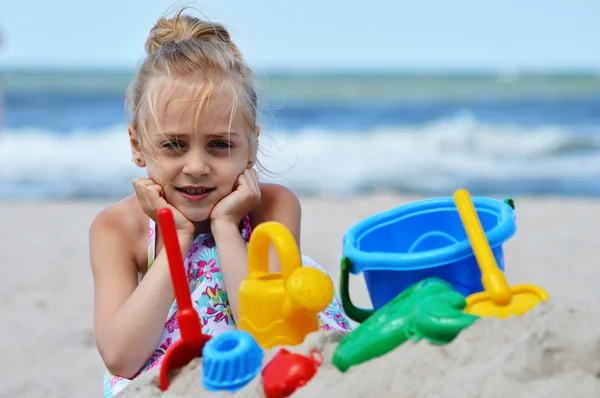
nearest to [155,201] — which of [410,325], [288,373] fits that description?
[288,373]

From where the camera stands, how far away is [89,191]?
302 inches

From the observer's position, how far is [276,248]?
1479mm

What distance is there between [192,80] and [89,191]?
5839mm

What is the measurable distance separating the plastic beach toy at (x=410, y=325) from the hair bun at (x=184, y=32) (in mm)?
1251

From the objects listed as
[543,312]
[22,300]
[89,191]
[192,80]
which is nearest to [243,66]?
[192,80]

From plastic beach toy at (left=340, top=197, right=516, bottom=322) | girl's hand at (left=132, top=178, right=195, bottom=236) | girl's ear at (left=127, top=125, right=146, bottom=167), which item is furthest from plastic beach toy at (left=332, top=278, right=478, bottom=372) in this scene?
girl's ear at (left=127, top=125, right=146, bottom=167)

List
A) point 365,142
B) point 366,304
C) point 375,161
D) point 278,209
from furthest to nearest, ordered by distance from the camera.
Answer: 1. point 365,142
2. point 375,161
3. point 366,304
4. point 278,209

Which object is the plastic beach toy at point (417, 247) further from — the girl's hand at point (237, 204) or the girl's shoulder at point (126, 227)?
the girl's shoulder at point (126, 227)

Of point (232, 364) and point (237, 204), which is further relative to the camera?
point (237, 204)

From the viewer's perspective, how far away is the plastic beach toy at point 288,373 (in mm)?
1336

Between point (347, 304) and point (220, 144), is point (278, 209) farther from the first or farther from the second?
point (347, 304)

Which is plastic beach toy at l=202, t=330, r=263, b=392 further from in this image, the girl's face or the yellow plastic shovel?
the girl's face

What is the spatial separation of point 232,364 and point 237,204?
786 mm

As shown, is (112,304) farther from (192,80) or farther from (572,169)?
(572,169)
